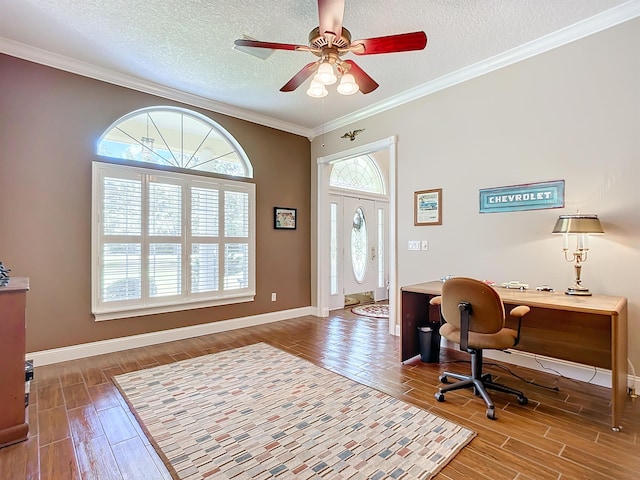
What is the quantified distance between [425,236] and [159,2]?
10.9ft

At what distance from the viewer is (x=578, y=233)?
250 centimetres

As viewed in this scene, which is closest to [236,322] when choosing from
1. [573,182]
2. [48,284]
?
[48,284]

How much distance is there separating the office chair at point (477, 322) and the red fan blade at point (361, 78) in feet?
5.36

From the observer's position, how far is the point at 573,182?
2.76m

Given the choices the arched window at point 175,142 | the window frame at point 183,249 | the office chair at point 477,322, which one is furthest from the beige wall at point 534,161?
the arched window at point 175,142

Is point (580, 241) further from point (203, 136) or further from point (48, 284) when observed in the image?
point (48, 284)

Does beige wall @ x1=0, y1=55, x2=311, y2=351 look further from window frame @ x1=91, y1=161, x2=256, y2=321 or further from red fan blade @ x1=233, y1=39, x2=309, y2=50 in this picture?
red fan blade @ x1=233, y1=39, x2=309, y2=50

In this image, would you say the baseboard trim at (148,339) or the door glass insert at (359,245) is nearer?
the baseboard trim at (148,339)

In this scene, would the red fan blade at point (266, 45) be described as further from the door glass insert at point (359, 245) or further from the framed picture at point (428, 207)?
the door glass insert at point (359, 245)

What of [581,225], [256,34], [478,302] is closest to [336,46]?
[256,34]

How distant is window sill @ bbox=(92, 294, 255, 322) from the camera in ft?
11.3

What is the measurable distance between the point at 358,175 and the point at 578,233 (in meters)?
4.15

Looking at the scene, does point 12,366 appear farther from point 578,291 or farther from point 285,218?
point 578,291

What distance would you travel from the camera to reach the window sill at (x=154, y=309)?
11.3ft
